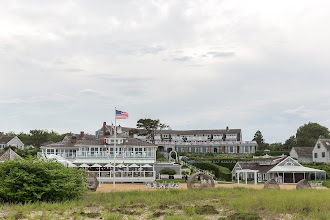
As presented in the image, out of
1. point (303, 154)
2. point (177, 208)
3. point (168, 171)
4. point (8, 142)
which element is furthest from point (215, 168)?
point (8, 142)

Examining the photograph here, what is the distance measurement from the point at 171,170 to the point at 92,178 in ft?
75.4

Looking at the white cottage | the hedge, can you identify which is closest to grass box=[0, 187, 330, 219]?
the white cottage

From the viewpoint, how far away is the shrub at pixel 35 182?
66.6 feet

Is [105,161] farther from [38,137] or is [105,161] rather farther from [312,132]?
[312,132]

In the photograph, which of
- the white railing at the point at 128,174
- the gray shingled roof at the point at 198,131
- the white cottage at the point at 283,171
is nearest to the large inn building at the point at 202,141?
the gray shingled roof at the point at 198,131

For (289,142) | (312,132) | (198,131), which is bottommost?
(289,142)

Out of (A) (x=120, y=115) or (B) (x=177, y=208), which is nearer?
(B) (x=177, y=208)

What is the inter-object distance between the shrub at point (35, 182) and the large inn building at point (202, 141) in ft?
194

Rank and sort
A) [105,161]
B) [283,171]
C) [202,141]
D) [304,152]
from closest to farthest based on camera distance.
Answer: [283,171] < [105,161] < [304,152] < [202,141]

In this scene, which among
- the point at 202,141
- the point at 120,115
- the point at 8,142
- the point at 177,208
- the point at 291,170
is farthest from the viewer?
the point at 8,142

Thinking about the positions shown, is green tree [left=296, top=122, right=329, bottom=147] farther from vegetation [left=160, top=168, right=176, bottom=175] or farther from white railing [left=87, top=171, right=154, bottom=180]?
white railing [left=87, top=171, right=154, bottom=180]

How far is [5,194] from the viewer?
66.4ft

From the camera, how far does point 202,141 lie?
9350 cm

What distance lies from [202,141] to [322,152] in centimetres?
A: 2822
